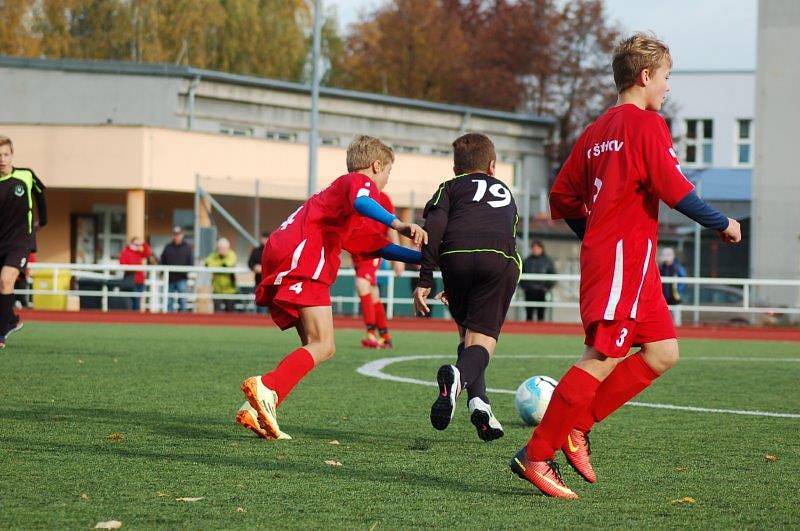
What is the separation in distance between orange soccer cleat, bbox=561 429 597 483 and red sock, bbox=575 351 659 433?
0.07 m

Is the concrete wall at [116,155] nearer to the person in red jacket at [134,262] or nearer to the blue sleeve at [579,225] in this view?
the person in red jacket at [134,262]

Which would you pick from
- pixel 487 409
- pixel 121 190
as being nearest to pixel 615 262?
pixel 487 409

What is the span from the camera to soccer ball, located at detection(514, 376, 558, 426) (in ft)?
25.8

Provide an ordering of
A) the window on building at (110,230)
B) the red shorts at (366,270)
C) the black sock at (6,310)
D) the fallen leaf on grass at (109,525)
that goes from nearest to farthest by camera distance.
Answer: the fallen leaf on grass at (109,525)
the black sock at (6,310)
the red shorts at (366,270)
the window on building at (110,230)

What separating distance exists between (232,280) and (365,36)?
34053 mm

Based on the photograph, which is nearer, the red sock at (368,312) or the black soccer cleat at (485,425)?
the black soccer cleat at (485,425)

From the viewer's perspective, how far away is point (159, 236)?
120 feet

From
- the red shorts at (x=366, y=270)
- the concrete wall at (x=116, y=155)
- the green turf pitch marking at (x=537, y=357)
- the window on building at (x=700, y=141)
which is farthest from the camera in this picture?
the window on building at (x=700, y=141)

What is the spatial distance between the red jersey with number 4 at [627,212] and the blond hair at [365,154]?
2.16 metres

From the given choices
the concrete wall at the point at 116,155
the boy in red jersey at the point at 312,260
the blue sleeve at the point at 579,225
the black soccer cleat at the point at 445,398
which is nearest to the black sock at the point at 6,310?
the boy in red jersey at the point at 312,260

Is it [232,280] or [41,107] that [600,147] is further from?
[41,107]

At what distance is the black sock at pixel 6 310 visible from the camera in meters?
Result: 12.5

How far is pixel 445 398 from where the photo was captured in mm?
6402

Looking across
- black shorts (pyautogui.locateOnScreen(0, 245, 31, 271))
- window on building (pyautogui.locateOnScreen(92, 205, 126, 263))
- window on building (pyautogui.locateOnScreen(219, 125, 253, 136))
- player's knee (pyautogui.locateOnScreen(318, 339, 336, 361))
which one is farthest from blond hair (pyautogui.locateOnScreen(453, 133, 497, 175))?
window on building (pyautogui.locateOnScreen(219, 125, 253, 136))
